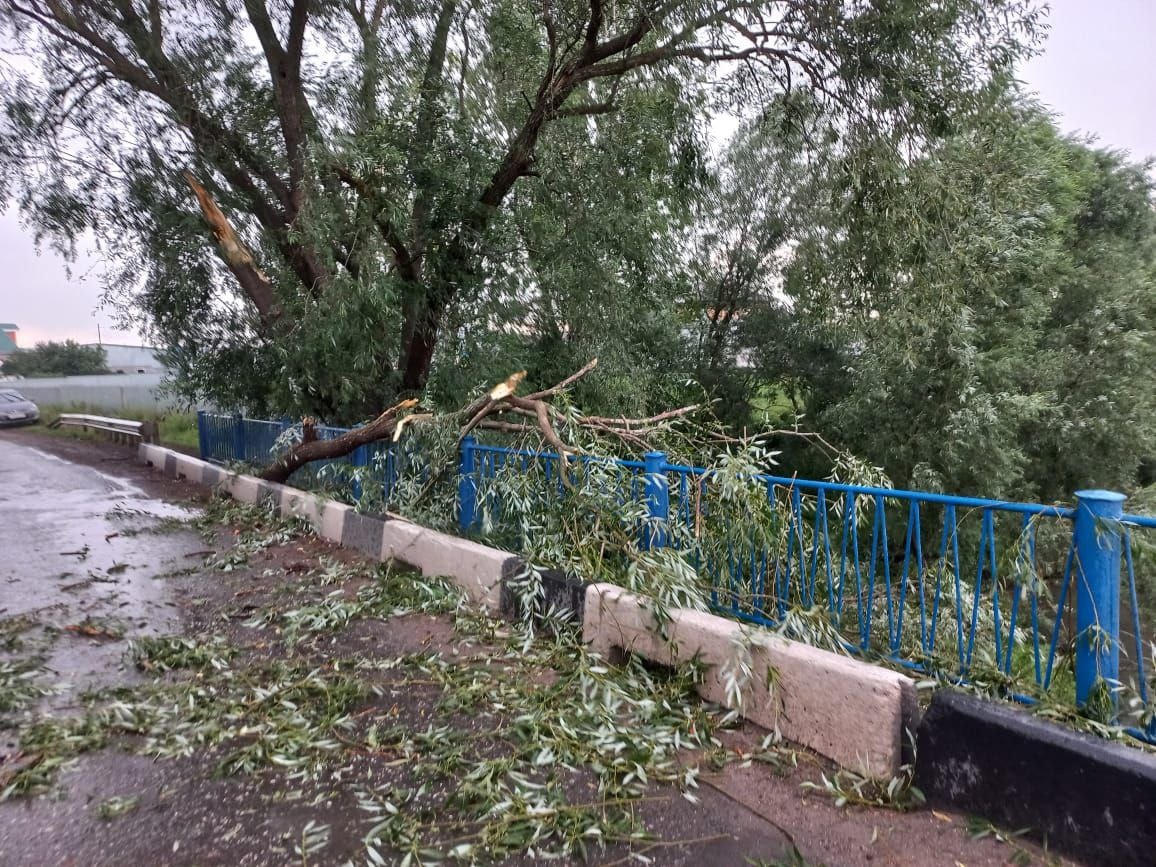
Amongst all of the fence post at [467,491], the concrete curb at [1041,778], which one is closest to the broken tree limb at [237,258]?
the fence post at [467,491]

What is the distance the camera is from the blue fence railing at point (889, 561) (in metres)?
2.60

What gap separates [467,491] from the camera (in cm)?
590

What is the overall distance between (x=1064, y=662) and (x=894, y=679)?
65 centimetres

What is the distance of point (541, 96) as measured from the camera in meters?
8.55

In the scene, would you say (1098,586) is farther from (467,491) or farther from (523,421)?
(523,421)

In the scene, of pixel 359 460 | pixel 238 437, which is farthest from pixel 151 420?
pixel 359 460

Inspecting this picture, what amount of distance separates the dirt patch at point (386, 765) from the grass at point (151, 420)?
13.8m

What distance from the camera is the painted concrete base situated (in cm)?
283

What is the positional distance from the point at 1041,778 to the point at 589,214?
8.02 meters

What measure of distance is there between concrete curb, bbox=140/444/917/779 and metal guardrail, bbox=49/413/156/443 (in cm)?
1312

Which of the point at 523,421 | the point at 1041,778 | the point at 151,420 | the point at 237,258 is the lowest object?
the point at 1041,778

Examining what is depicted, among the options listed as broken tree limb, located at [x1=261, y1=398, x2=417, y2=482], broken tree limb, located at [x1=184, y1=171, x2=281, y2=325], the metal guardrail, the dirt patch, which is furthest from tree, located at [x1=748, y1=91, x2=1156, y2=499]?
the metal guardrail

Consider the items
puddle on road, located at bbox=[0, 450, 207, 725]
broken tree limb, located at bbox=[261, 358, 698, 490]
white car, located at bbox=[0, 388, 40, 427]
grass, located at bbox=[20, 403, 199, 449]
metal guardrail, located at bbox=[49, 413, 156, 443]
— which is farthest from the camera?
white car, located at bbox=[0, 388, 40, 427]

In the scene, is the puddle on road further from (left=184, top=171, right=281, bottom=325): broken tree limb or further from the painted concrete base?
(left=184, top=171, right=281, bottom=325): broken tree limb
